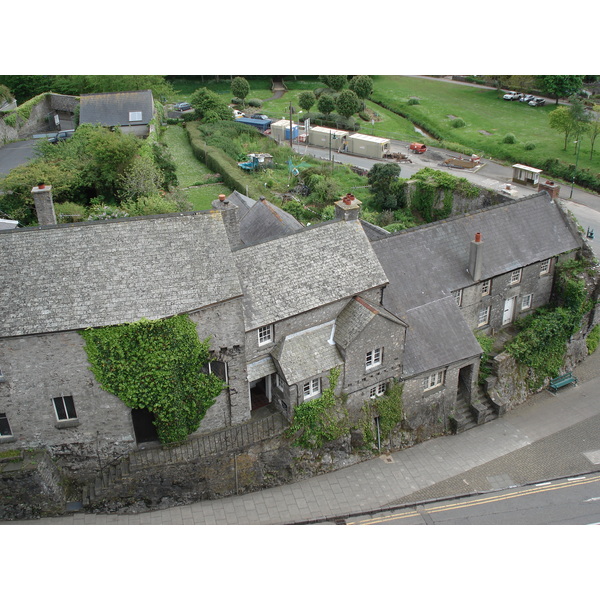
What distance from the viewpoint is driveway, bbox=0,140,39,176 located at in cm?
5907

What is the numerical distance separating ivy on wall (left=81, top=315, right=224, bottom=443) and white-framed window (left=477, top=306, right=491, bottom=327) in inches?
683

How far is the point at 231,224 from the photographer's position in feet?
109

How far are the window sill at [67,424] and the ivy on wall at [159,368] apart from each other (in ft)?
7.56

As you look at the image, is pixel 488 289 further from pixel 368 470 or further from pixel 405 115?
pixel 405 115

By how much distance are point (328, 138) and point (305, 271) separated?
45.6m

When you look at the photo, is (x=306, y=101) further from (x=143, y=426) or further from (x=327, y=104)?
(x=143, y=426)

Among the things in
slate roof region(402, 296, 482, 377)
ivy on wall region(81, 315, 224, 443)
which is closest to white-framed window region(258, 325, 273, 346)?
ivy on wall region(81, 315, 224, 443)

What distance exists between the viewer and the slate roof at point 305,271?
30625mm

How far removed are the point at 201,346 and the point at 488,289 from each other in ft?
60.8

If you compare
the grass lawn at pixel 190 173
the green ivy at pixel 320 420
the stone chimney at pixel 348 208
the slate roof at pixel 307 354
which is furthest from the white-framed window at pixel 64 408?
the grass lawn at pixel 190 173

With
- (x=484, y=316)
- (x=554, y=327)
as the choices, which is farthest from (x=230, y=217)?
(x=554, y=327)

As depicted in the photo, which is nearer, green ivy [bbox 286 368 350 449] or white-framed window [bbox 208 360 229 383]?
white-framed window [bbox 208 360 229 383]

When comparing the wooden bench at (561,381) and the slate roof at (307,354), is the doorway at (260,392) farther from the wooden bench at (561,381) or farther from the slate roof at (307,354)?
the wooden bench at (561,381)

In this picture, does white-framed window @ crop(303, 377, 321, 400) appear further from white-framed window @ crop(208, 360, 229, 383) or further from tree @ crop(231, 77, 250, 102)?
tree @ crop(231, 77, 250, 102)
